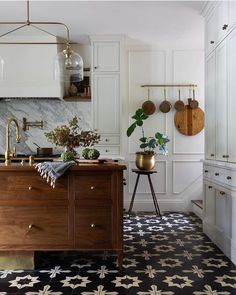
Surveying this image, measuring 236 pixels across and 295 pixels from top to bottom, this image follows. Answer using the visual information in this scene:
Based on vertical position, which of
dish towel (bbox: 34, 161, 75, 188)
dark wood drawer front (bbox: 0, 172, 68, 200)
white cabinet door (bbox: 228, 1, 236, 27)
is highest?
white cabinet door (bbox: 228, 1, 236, 27)

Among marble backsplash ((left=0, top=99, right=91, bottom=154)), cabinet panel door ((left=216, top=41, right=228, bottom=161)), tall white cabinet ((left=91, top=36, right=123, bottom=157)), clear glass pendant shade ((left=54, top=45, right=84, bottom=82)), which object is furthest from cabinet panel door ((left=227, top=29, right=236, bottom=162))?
marble backsplash ((left=0, top=99, right=91, bottom=154))

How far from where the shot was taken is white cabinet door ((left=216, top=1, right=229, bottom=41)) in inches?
127

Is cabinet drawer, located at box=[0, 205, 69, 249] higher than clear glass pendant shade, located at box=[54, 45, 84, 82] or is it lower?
lower

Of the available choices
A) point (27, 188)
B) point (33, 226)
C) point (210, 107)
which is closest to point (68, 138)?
point (27, 188)

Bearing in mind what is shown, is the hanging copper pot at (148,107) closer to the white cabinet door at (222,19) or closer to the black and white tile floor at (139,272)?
the white cabinet door at (222,19)

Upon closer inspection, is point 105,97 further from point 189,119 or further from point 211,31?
point 211,31

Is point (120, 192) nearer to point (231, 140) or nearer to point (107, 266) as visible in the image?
point (107, 266)

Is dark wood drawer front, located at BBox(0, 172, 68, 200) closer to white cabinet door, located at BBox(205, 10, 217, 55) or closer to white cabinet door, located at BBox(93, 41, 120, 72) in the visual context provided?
white cabinet door, located at BBox(205, 10, 217, 55)

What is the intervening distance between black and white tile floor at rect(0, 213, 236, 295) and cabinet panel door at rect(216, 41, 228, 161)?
986 millimetres

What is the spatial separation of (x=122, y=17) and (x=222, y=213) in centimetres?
270

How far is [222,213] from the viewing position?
3.36 metres

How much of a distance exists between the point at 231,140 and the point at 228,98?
40cm

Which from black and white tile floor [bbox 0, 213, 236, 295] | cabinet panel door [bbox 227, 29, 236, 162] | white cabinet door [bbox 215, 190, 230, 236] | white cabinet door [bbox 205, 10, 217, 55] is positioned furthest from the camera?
white cabinet door [bbox 205, 10, 217, 55]

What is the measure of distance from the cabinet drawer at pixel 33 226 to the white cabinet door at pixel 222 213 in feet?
4.93
